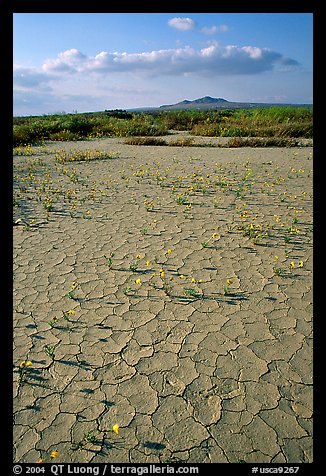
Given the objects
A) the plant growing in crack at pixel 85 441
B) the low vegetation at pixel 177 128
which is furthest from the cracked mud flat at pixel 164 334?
the low vegetation at pixel 177 128

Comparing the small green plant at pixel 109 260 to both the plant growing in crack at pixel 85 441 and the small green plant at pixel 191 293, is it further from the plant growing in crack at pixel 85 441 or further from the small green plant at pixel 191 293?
the plant growing in crack at pixel 85 441

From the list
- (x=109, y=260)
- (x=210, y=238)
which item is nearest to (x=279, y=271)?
(x=210, y=238)

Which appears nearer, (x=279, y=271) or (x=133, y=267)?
(x=279, y=271)

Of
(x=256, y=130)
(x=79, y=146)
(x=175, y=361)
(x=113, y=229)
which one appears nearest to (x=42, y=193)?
(x=113, y=229)

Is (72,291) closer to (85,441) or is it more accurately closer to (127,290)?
(127,290)

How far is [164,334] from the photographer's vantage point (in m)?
3.14

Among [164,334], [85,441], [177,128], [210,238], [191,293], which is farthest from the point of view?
[177,128]

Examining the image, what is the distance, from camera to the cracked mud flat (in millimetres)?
2193

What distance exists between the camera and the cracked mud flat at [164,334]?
2.19 meters

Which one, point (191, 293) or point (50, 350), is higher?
point (191, 293)
